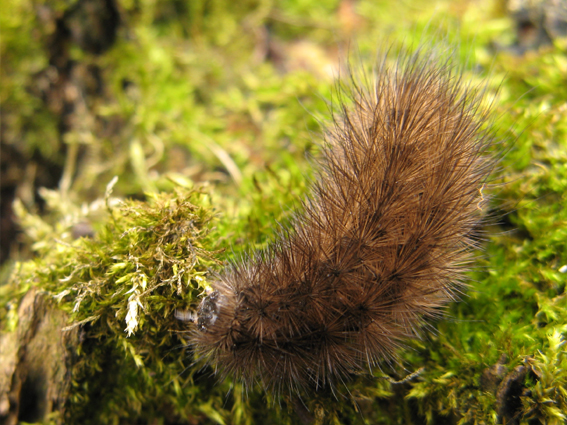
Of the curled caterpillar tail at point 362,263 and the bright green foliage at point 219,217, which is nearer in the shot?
the curled caterpillar tail at point 362,263

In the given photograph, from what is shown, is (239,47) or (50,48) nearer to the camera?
(50,48)

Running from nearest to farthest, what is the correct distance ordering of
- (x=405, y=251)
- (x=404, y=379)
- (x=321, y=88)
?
1. (x=405, y=251)
2. (x=404, y=379)
3. (x=321, y=88)

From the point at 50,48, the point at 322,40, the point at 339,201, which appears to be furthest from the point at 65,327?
the point at 322,40

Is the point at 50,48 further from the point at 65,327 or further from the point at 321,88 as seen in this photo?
the point at 65,327

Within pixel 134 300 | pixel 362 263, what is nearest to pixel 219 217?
pixel 134 300

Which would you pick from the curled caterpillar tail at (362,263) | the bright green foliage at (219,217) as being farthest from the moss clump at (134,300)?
the curled caterpillar tail at (362,263)

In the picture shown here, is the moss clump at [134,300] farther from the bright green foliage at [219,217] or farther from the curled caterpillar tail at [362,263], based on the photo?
the curled caterpillar tail at [362,263]
